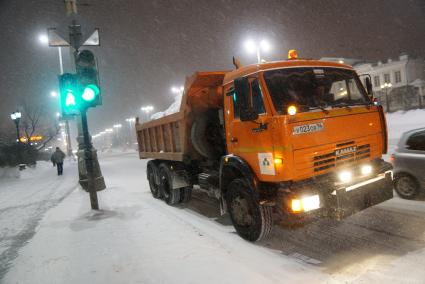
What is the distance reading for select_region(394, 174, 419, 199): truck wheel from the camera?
6164 mm

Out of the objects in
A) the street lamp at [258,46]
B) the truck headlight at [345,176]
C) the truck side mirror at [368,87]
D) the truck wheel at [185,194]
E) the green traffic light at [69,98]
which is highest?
the street lamp at [258,46]

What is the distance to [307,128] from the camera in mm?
4406

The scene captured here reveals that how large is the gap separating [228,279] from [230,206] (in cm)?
159

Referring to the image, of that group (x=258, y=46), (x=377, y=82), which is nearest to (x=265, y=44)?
(x=258, y=46)

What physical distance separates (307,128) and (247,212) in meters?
1.60

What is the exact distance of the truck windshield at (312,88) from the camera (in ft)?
15.2

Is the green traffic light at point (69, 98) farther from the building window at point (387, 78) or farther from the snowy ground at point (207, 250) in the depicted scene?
the building window at point (387, 78)

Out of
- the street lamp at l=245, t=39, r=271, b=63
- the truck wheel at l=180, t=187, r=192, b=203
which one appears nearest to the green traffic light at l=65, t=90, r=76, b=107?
the truck wheel at l=180, t=187, r=192, b=203

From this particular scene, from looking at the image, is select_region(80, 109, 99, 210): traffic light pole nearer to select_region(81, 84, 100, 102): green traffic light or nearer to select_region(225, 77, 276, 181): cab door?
select_region(81, 84, 100, 102): green traffic light

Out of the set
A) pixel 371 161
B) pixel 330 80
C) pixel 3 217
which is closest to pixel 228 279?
pixel 371 161

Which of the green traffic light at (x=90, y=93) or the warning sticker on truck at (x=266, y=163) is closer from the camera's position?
the warning sticker on truck at (x=266, y=163)

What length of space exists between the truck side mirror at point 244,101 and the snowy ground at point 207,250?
1911mm

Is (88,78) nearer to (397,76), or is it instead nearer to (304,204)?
(304,204)

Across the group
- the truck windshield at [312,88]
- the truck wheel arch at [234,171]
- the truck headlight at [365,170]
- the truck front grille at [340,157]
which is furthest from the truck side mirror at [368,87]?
the truck wheel arch at [234,171]
